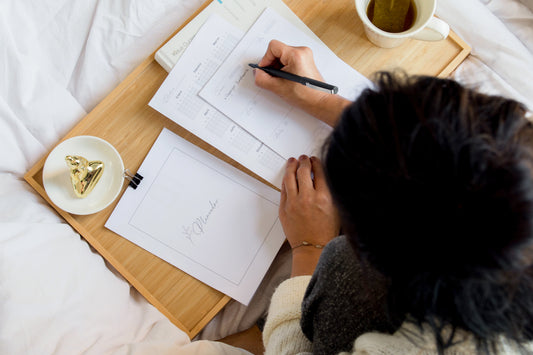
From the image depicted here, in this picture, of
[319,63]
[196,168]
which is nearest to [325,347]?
[196,168]

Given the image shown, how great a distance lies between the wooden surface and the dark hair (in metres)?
0.36

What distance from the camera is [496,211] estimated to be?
0.29 metres

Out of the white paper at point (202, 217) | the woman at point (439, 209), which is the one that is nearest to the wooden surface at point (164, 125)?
the white paper at point (202, 217)

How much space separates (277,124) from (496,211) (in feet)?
1.41

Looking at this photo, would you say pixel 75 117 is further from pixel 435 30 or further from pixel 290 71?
pixel 435 30

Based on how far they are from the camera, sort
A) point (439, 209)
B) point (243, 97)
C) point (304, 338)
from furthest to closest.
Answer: point (243, 97), point (304, 338), point (439, 209)

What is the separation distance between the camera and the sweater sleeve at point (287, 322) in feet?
1.87

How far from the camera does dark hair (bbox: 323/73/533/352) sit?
297mm

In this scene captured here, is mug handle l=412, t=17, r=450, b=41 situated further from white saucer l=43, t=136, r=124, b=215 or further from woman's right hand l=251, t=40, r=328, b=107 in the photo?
white saucer l=43, t=136, r=124, b=215

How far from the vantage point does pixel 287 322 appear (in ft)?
1.94

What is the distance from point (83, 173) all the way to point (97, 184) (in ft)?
0.15

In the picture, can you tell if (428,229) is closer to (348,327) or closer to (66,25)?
(348,327)
